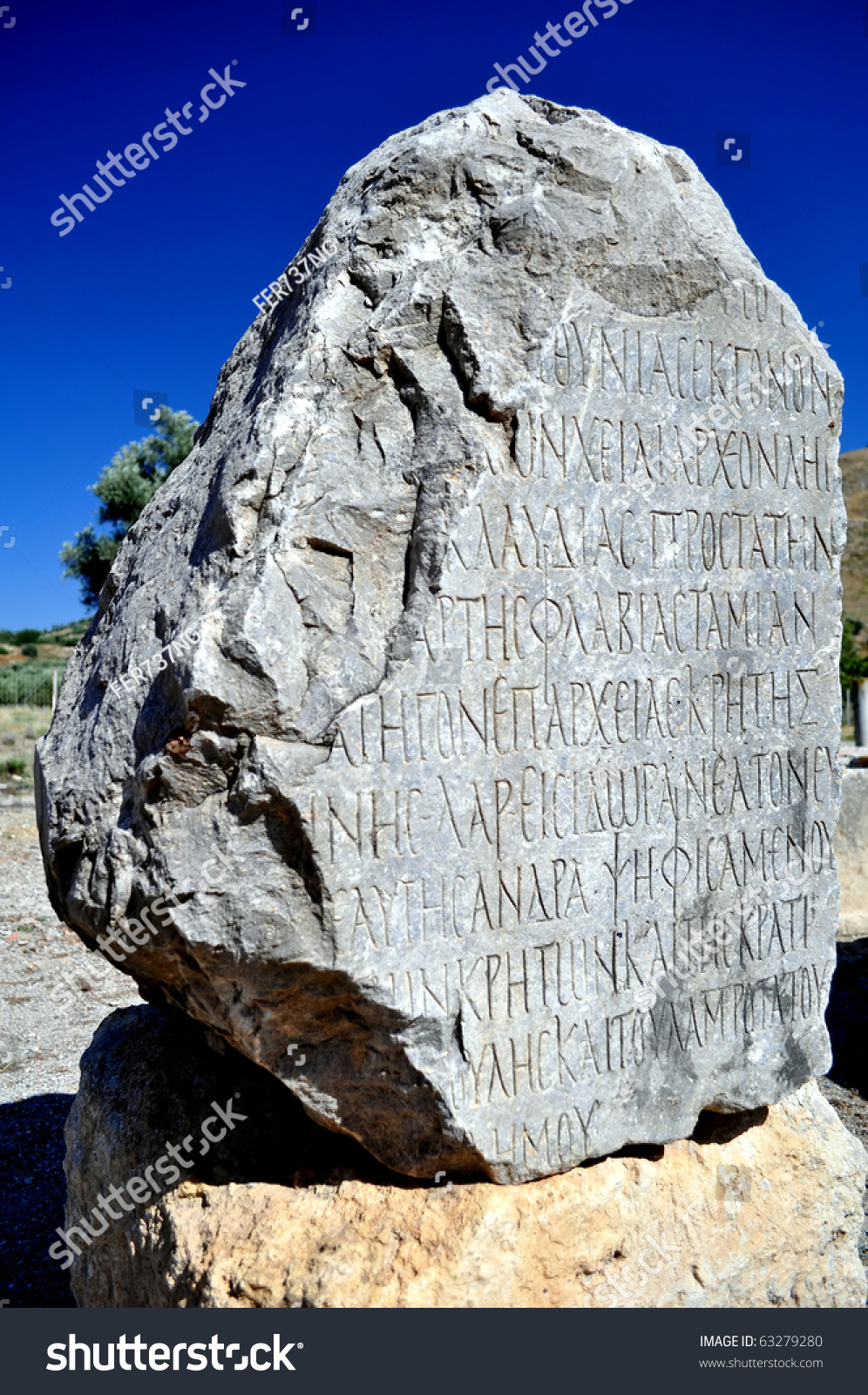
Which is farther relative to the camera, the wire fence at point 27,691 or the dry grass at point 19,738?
the wire fence at point 27,691

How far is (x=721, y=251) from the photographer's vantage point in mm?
2947

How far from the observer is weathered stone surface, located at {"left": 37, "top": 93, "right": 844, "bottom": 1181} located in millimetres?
2479

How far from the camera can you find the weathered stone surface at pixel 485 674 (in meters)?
2.48

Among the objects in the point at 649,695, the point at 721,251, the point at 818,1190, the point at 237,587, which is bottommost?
the point at 818,1190

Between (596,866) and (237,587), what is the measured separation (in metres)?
1.13

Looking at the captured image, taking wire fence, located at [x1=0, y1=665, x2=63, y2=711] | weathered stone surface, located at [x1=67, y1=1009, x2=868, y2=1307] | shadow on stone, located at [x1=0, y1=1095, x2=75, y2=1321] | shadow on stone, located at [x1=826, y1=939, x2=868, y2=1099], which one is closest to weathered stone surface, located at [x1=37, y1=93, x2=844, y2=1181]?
weathered stone surface, located at [x1=67, y1=1009, x2=868, y2=1307]

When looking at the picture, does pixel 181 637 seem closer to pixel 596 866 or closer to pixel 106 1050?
pixel 596 866

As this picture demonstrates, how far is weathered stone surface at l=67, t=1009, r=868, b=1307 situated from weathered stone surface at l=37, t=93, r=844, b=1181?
13cm

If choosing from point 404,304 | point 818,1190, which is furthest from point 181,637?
point 818,1190

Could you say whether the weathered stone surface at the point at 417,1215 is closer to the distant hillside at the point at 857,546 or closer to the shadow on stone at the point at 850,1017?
the shadow on stone at the point at 850,1017

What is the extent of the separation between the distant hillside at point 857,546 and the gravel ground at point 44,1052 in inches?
1175

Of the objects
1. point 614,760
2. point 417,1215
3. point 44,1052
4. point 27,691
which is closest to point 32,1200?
point 44,1052

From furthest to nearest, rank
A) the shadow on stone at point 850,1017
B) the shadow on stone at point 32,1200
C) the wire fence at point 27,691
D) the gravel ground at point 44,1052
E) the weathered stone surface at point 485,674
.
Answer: the wire fence at point 27,691 → the shadow on stone at point 850,1017 → the gravel ground at point 44,1052 → the shadow on stone at point 32,1200 → the weathered stone surface at point 485,674

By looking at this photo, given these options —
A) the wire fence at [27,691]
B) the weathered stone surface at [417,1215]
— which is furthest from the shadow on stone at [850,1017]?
the wire fence at [27,691]
